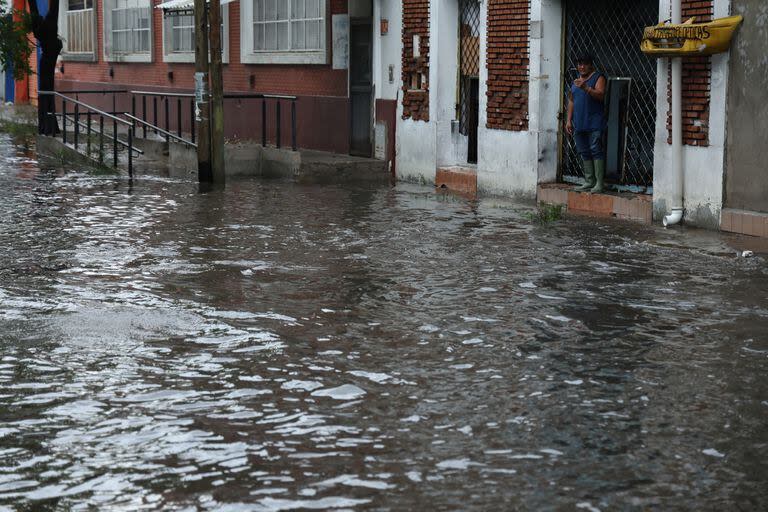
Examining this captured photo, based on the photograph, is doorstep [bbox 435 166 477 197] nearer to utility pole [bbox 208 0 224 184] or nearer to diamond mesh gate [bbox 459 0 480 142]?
diamond mesh gate [bbox 459 0 480 142]

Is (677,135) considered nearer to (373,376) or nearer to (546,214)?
(546,214)

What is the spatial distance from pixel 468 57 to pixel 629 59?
12.5 feet

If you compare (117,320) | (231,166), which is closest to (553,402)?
(117,320)

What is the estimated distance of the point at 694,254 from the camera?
12117 millimetres

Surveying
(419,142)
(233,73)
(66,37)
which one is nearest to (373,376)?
(419,142)

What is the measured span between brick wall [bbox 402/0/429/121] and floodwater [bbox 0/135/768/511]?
642 centimetres

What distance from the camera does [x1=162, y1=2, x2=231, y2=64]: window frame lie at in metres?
26.7

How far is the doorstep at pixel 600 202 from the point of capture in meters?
14.8

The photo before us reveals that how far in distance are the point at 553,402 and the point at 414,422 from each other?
0.80 metres

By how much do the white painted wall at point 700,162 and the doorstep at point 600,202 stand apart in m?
0.24

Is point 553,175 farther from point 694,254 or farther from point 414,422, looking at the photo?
point 414,422

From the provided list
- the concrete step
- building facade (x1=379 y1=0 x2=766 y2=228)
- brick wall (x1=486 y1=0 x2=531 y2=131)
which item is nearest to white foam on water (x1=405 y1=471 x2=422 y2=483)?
building facade (x1=379 y1=0 x2=766 y2=228)

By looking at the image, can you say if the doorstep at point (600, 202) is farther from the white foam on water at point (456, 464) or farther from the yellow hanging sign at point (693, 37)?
the white foam on water at point (456, 464)

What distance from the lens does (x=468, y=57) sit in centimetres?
1912
